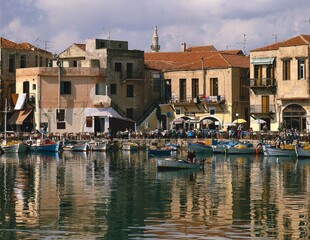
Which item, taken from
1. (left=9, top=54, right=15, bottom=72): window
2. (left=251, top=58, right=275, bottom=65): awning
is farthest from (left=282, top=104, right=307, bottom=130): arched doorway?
(left=9, top=54, right=15, bottom=72): window

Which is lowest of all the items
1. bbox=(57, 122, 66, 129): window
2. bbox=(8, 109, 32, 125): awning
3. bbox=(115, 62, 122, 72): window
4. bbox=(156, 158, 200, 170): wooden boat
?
bbox=(156, 158, 200, 170): wooden boat

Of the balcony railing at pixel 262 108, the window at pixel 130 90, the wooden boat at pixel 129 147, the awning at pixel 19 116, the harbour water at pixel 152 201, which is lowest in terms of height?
the harbour water at pixel 152 201

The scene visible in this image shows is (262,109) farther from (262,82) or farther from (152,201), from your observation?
(152,201)

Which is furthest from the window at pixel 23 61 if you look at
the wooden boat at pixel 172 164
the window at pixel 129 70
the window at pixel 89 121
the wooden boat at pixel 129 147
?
the wooden boat at pixel 172 164

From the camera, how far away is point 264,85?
80500 mm

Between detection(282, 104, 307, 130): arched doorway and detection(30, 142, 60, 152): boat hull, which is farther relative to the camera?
detection(282, 104, 307, 130): arched doorway

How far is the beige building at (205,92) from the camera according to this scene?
84.1 m

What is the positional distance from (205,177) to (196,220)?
18.0m

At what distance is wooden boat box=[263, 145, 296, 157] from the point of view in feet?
228

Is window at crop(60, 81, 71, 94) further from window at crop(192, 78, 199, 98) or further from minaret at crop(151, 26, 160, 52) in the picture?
minaret at crop(151, 26, 160, 52)

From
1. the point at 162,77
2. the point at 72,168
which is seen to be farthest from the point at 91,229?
the point at 162,77

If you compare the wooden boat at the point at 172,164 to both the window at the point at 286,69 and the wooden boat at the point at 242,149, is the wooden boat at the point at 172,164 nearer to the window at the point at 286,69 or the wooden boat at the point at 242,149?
the wooden boat at the point at 242,149

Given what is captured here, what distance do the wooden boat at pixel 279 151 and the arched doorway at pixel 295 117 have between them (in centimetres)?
780

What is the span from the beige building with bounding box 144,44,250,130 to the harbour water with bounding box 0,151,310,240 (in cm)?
2117
